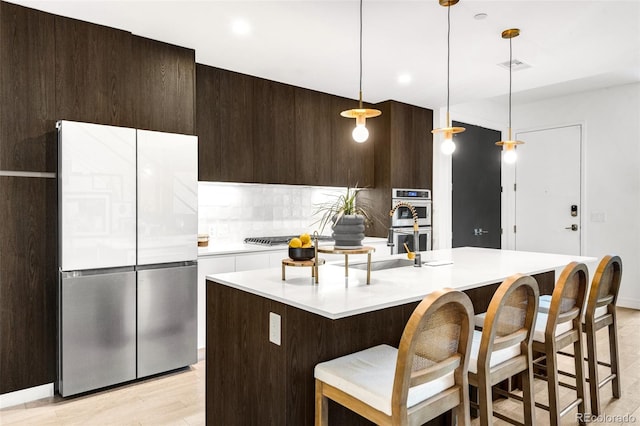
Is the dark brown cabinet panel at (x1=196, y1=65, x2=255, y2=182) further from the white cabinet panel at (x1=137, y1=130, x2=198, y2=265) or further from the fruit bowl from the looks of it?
the fruit bowl

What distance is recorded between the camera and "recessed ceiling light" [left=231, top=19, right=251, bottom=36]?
2979mm

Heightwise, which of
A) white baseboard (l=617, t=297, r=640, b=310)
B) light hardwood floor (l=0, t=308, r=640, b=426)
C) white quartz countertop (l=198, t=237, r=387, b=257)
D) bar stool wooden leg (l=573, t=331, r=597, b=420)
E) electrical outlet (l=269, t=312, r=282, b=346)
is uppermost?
white quartz countertop (l=198, t=237, r=387, b=257)

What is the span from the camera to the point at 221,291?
2.19m

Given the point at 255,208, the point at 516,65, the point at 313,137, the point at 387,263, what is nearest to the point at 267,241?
the point at 255,208

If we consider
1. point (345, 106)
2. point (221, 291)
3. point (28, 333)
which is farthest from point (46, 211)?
point (345, 106)

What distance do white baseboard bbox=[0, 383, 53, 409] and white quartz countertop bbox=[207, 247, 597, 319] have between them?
1.59m

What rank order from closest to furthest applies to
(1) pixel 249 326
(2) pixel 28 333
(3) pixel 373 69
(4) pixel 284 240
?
(1) pixel 249 326, (2) pixel 28 333, (3) pixel 373 69, (4) pixel 284 240

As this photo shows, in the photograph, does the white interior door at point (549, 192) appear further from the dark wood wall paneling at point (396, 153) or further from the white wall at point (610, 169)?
the dark wood wall paneling at point (396, 153)

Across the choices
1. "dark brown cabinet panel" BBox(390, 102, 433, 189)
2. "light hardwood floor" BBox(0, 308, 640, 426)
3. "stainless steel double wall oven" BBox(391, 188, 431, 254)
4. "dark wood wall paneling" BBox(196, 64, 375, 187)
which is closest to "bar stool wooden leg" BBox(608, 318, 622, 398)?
"light hardwood floor" BBox(0, 308, 640, 426)

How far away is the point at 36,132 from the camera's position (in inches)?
111

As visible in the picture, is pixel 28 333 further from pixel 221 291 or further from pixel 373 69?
pixel 373 69

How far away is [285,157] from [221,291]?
2.52 metres

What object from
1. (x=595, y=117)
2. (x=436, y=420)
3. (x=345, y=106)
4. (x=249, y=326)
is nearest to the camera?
(x=249, y=326)

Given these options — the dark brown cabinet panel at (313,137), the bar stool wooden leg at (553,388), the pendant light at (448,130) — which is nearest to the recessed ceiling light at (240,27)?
the pendant light at (448,130)
